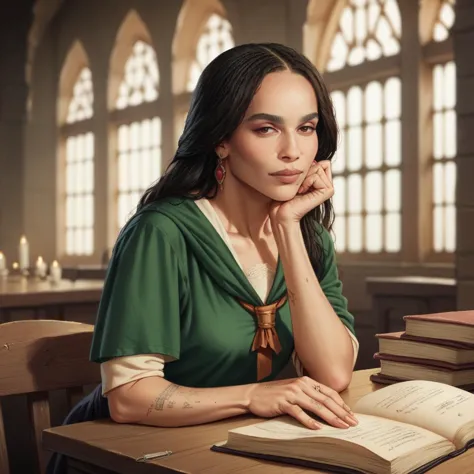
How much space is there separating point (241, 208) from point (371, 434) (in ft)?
2.53

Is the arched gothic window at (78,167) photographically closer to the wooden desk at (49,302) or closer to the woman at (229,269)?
the wooden desk at (49,302)

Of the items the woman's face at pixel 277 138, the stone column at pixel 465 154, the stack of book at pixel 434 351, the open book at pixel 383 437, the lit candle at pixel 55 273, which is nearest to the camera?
the open book at pixel 383 437

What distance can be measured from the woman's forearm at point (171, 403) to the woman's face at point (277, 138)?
1.53ft

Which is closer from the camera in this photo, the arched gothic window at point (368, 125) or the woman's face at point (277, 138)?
the woman's face at point (277, 138)

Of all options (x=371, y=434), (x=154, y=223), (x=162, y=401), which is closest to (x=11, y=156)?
(x=154, y=223)

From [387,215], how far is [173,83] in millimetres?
3379

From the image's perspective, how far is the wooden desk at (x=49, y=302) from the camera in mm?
5262

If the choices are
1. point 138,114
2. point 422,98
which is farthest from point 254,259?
point 138,114

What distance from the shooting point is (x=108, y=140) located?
37.1ft

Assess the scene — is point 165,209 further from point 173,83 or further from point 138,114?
point 138,114

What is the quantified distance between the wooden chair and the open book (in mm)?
651

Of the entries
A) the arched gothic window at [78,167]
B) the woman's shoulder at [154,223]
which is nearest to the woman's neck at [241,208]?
the woman's shoulder at [154,223]

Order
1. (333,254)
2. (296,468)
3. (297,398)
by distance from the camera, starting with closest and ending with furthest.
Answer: (296,468)
(297,398)
(333,254)

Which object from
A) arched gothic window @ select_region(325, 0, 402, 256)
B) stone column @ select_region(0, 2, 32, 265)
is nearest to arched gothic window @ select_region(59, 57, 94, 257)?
stone column @ select_region(0, 2, 32, 265)
